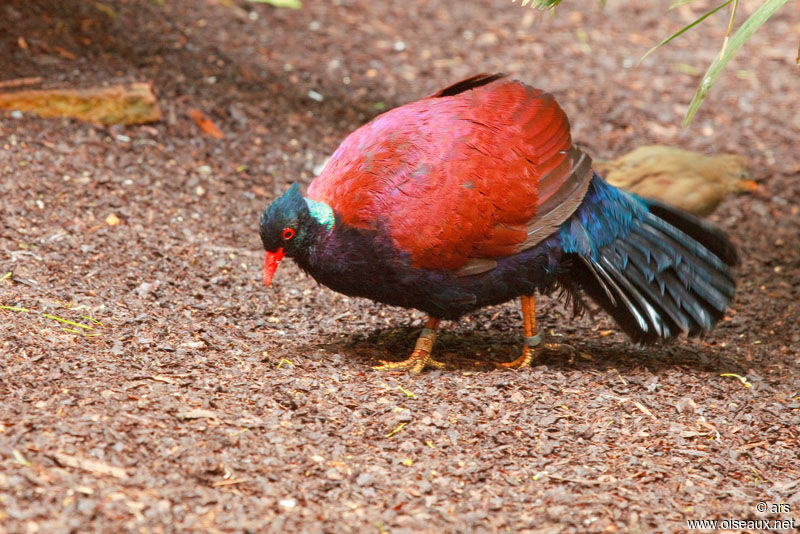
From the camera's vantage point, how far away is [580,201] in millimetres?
4094

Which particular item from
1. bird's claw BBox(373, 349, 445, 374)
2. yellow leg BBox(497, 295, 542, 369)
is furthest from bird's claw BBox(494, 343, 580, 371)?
bird's claw BBox(373, 349, 445, 374)

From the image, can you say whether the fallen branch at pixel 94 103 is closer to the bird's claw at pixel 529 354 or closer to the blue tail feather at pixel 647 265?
the bird's claw at pixel 529 354

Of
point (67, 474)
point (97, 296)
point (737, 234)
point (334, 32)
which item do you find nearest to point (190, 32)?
point (334, 32)

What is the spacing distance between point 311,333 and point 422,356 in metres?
0.63

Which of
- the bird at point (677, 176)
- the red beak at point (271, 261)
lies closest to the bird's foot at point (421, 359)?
the red beak at point (271, 261)

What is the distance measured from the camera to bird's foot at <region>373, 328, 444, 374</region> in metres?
4.18

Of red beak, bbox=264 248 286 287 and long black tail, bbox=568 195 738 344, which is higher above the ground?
long black tail, bbox=568 195 738 344

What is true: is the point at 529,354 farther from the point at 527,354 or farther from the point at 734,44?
the point at 734,44

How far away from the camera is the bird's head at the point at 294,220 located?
3.88 meters

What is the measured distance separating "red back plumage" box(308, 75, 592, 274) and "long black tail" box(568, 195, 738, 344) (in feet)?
1.29

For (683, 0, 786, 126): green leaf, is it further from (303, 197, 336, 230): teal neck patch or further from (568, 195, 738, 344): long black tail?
(303, 197, 336, 230): teal neck patch

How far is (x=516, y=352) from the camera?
4613mm

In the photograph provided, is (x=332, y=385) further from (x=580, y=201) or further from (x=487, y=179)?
(x=580, y=201)

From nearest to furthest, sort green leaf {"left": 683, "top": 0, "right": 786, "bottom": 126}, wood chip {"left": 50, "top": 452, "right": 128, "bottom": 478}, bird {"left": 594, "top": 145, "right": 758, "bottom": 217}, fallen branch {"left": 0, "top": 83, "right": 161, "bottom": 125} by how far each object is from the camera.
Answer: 1. wood chip {"left": 50, "top": 452, "right": 128, "bottom": 478}
2. green leaf {"left": 683, "top": 0, "right": 786, "bottom": 126}
3. fallen branch {"left": 0, "top": 83, "right": 161, "bottom": 125}
4. bird {"left": 594, "top": 145, "right": 758, "bottom": 217}
